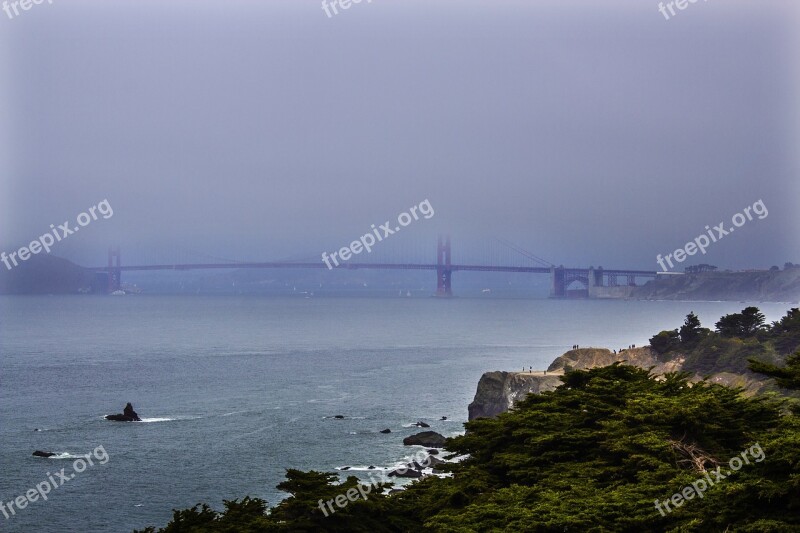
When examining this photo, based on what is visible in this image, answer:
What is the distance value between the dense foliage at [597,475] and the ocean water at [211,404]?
43.1ft

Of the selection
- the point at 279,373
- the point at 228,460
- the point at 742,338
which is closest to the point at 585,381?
the point at 228,460

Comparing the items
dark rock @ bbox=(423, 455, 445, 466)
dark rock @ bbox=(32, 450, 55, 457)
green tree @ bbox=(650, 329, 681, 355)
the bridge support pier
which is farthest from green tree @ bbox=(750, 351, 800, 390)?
the bridge support pier

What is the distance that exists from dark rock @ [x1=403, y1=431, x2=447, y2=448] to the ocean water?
70cm

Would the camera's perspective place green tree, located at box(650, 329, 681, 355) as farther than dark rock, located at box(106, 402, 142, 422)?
Yes

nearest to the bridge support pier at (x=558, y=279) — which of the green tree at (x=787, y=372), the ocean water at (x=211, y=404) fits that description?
the ocean water at (x=211, y=404)

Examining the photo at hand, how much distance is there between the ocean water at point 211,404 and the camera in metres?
29.9

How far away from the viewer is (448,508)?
578 inches

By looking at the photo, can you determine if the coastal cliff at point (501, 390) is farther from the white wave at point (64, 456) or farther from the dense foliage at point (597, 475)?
the dense foliage at point (597, 475)

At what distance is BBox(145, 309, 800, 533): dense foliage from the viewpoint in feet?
36.4

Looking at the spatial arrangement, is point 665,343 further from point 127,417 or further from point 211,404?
point 127,417

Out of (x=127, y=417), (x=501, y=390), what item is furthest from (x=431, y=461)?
(x=127, y=417)

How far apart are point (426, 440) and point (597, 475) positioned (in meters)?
22.9

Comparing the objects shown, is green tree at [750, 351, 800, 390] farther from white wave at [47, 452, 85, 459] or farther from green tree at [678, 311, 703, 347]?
green tree at [678, 311, 703, 347]

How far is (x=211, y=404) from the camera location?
4912 cm
